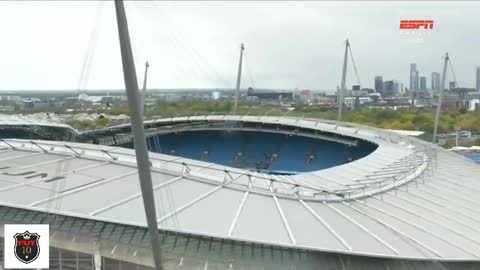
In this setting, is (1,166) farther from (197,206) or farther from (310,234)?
(310,234)

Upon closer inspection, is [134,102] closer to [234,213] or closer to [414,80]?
[234,213]

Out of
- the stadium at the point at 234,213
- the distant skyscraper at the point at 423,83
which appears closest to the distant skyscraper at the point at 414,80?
the distant skyscraper at the point at 423,83

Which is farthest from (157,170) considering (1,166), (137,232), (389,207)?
(389,207)

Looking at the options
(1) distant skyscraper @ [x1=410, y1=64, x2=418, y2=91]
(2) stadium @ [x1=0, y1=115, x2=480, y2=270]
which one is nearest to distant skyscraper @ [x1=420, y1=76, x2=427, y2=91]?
(1) distant skyscraper @ [x1=410, y1=64, x2=418, y2=91]

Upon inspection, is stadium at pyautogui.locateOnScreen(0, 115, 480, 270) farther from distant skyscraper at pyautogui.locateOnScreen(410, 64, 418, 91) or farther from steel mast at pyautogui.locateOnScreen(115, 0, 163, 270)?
distant skyscraper at pyautogui.locateOnScreen(410, 64, 418, 91)

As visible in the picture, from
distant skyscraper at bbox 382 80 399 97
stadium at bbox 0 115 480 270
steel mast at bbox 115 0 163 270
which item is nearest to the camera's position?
steel mast at bbox 115 0 163 270

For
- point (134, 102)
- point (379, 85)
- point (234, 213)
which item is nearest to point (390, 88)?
point (379, 85)

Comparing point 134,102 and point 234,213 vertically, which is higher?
point 134,102

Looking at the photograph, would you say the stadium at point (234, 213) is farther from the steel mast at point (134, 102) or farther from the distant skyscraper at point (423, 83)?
the distant skyscraper at point (423, 83)
